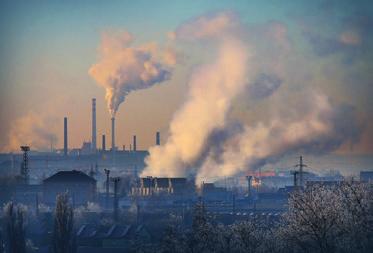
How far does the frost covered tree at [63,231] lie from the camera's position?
39.8 metres

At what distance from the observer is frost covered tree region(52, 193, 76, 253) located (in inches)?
1567

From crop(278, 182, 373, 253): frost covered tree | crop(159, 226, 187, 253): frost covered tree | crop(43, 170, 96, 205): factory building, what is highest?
crop(43, 170, 96, 205): factory building

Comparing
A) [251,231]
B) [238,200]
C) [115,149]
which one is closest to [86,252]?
[251,231]

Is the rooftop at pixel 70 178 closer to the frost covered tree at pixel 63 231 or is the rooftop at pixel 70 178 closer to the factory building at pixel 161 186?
the factory building at pixel 161 186

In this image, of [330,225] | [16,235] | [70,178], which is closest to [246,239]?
[330,225]

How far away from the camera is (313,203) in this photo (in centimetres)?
2836

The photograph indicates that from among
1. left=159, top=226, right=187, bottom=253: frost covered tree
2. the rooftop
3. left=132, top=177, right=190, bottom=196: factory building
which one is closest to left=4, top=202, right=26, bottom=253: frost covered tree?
left=159, top=226, right=187, bottom=253: frost covered tree

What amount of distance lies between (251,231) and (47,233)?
921 inches

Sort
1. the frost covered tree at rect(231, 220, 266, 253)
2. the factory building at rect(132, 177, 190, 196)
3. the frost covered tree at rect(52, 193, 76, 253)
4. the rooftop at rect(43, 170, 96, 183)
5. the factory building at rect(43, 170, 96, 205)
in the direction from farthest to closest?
the factory building at rect(132, 177, 190, 196) < the rooftop at rect(43, 170, 96, 183) < the factory building at rect(43, 170, 96, 205) < the frost covered tree at rect(52, 193, 76, 253) < the frost covered tree at rect(231, 220, 266, 253)

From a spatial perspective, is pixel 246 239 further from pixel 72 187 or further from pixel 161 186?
pixel 161 186

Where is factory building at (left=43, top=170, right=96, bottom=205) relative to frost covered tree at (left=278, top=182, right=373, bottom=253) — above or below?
above

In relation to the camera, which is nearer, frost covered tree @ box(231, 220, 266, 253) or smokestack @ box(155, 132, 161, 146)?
frost covered tree @ box(231, 220, 266, 253)

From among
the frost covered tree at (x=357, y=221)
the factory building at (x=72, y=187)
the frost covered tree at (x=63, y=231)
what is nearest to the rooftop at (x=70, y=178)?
the factory building at (x=72, y=187)

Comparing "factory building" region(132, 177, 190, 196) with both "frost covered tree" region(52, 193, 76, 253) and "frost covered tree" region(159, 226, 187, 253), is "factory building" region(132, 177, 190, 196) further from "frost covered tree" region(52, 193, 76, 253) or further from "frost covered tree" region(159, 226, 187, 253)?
"frost covered tree" region(159, 226, 187, 253)
